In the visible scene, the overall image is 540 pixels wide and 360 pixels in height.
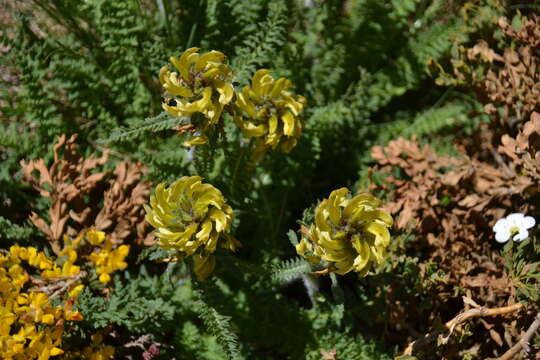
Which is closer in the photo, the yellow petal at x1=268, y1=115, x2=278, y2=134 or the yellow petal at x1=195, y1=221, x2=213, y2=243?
the yellow petal at x1=195, y1=221, x2=213, y2=243

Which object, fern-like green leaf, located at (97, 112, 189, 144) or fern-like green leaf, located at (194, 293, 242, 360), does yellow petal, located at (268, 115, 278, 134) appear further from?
fern-like green leaf, located at (194, 293, 242, 360)

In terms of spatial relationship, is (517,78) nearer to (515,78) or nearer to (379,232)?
(515,78)

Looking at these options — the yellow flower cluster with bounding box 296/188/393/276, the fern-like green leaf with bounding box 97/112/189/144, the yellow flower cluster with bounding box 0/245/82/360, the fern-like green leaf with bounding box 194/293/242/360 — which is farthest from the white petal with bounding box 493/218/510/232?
the yellow flower cluster with bounding box 0/245/82/360

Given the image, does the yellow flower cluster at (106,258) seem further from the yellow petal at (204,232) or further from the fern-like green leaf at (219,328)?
the yellow petal at (204,232)

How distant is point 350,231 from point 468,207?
100 cm

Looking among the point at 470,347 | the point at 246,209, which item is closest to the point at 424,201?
the point at 470,347

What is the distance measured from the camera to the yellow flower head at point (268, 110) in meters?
1.95

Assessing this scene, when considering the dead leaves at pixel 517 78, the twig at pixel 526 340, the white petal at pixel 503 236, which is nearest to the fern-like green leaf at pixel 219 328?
the twig at pixel 526 340

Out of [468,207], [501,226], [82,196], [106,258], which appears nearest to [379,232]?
[501,226]

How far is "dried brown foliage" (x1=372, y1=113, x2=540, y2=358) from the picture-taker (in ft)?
7.33

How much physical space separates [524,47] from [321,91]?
3.22 feet

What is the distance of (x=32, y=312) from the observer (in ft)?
6.40

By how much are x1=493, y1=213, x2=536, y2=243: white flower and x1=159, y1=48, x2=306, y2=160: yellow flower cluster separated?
91cm

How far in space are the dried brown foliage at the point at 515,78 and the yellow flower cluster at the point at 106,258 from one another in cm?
166
